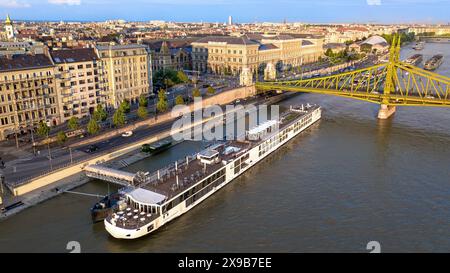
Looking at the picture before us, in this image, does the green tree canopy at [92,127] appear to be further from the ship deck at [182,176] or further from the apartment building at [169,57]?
the apartment building at [169,57]

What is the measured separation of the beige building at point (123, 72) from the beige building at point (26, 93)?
9.14 metres

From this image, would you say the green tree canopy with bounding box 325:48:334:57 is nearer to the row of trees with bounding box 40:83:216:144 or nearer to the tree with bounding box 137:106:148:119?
the row of trees with bounding box 40:83:216:144

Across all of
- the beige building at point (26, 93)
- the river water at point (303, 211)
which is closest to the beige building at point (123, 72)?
the beige building at point (26, 93)

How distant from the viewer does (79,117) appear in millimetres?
54344

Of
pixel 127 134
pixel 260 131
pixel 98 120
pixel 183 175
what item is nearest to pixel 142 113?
pixel 127 134

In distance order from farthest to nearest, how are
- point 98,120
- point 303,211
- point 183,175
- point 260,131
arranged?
point 98,120
point 260,131
point 183,175
point 303,211

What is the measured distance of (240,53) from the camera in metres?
93.1

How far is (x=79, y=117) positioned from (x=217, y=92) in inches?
953

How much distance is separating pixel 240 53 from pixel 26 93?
181ft

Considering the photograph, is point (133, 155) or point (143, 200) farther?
point (133, 155)

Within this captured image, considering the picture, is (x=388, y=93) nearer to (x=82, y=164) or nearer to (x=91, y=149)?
(x=91, y=149)

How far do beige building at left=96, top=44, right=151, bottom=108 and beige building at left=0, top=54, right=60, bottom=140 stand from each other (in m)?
9.14
